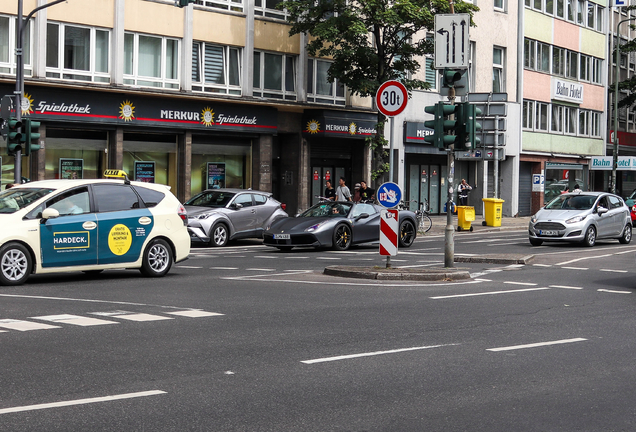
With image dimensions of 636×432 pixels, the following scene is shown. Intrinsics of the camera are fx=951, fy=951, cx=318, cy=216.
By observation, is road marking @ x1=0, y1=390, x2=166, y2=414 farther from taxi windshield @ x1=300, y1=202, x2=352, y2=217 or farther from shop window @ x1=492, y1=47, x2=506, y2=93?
shop window @ x1=492, y1=47, x2=506, y2=93

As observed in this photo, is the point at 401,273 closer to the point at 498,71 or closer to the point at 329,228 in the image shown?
the point at 329,228

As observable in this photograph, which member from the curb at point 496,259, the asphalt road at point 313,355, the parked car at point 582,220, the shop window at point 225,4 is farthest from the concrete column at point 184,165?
the asphalt road at point 313,355

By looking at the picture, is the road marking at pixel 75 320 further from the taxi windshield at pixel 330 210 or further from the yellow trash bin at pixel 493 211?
the yellow trash bin at pixel 493 211

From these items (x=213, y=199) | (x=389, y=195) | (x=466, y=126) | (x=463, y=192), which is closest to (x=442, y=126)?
(x=466, y=126)

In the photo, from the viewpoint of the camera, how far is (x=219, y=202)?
25.3m

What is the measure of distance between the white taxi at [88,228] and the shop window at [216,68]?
17946 mm

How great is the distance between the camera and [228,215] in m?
24.8

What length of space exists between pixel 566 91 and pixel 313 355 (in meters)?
49.4

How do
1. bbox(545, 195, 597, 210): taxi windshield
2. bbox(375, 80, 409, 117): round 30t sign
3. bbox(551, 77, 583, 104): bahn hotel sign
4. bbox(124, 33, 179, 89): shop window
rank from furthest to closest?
bbox(551, 77, 583, 104): bahn hotel sign
bbox(124, 33, 179, 89): shop window
bbox(545, 195, 597, 210): taxi windshield
bbox(375, 80, 409, 117): round 30t sign

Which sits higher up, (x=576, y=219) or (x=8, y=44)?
(x=8, y=44)

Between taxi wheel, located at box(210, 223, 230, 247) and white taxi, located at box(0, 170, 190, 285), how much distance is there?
7998 millimetres

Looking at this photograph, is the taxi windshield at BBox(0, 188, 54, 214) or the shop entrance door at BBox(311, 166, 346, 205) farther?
the shop entrance door at BBox(311, 166, 346, 205)

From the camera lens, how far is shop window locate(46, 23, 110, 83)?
29531 millimetres

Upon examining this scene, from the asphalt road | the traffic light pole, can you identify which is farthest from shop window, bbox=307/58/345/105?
the asphalt road
